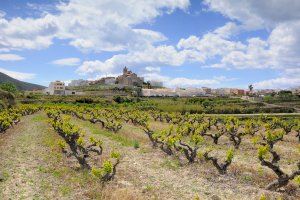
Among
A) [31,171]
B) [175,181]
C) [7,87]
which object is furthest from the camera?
[7,87]

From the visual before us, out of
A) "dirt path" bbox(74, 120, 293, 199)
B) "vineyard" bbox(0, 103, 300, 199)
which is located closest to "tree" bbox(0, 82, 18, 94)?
"vineyard" bbox(0, 103, 300, 199)

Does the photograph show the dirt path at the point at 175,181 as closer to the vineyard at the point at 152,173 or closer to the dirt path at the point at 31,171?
the vineyard at the point at 152,173

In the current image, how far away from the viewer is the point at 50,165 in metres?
24.3

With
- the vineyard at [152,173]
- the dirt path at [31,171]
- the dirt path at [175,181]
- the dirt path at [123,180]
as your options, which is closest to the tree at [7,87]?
the dirt path at [31,171]

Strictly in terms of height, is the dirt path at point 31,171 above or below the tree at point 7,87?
below

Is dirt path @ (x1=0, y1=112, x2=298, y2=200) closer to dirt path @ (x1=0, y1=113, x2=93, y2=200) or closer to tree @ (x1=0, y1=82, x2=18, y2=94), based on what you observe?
dirt path @ (x1=0, y1=113, x2=93, y2=200)

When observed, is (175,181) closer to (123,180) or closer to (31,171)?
(123,180)

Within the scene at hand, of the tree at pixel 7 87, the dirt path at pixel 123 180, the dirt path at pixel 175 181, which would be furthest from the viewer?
the tree at pixel 7 87

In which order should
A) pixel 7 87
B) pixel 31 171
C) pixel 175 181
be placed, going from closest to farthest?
pixel 175 181 → pixel 31 171 → pixel 7 87

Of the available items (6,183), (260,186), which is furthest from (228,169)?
(6,183)

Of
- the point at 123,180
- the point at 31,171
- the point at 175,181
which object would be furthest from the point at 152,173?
the point at 31,171

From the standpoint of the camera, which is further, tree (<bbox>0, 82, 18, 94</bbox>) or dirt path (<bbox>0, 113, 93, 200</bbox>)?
tree (<bbox>0, 82, 18, 94</bbox>)

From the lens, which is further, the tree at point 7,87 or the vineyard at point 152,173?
the tree at point 7,87

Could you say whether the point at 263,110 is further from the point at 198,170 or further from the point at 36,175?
the point at 36,175
